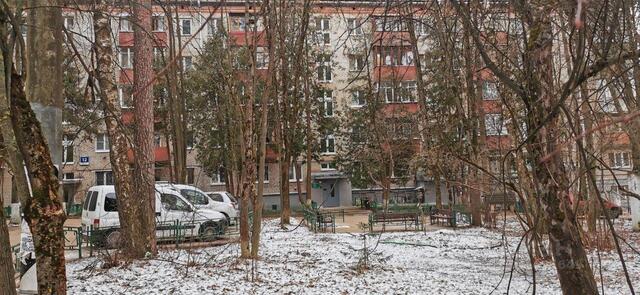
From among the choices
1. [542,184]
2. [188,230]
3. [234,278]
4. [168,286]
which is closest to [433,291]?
[234,278]

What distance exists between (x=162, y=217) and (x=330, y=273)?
7.42m

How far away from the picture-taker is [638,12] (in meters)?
3.59

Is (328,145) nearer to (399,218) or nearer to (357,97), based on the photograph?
(357,97)

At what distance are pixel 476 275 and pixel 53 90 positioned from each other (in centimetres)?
837

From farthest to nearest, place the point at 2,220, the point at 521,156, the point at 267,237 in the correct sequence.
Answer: the point at 267,237, the point at 521,156, the point at 2,220

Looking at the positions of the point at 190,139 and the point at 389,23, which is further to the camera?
the point at 190,139

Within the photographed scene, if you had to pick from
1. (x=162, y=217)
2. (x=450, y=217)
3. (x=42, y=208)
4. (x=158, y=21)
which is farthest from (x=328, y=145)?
(x=42, y=208)

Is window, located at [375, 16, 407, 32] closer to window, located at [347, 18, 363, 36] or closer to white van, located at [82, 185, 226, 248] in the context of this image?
window, located at [347, 18, 363, 36]

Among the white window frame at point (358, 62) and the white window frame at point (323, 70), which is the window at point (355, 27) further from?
the white window frame at point (323, 70)

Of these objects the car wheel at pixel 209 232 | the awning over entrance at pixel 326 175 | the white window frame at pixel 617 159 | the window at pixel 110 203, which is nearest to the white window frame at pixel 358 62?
the white window frame at pixel 617 159

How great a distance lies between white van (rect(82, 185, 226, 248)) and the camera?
1480 cm

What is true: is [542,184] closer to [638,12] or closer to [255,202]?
[638,12]

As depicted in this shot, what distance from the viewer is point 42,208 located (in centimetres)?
296

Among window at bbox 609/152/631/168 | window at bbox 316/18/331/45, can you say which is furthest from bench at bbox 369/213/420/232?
window at bbox 316/18/331/45
